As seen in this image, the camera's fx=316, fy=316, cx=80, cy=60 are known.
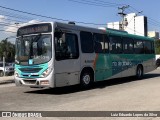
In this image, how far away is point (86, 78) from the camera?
15.4 meters

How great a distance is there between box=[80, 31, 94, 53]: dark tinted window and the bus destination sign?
86.2 inches

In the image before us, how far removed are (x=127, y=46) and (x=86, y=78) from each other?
5246mm

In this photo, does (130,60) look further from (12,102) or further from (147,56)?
(12,102)

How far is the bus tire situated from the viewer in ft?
49.7

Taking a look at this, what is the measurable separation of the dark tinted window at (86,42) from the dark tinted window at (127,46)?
12.7 ft

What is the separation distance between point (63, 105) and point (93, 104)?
99 centimetres

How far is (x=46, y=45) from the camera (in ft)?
44.1

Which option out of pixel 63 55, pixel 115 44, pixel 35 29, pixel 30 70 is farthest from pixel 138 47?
pixel 30 70

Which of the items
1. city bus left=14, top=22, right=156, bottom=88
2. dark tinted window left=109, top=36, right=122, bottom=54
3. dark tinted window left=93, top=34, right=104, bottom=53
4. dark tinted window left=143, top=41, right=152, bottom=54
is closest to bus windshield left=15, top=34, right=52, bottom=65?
city bus left=14, top=22, right=156, bottom=88

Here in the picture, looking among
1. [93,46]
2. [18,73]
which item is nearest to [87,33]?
[93,46]

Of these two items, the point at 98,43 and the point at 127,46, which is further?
the point at 127,46

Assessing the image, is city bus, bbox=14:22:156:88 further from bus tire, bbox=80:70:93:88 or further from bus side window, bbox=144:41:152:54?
bus side window, bbox=144:41:152:54

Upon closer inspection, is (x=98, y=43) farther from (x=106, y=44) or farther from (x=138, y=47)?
(x=138, y=47)

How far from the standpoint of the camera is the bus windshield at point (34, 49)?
43.9 feet
